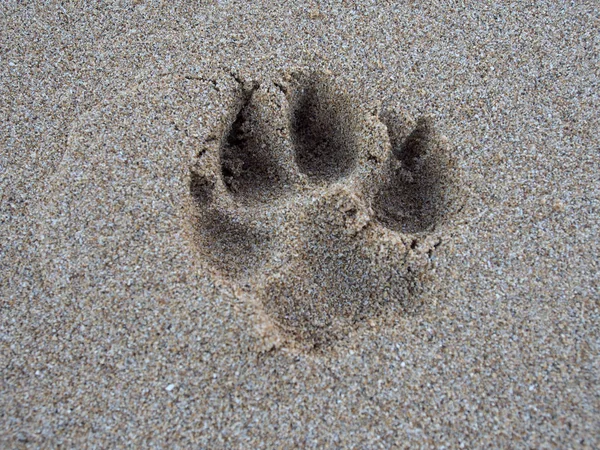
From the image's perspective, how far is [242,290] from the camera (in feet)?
4.49

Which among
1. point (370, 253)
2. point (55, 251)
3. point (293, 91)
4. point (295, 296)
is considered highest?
point (293, 91)

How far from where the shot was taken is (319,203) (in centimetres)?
146

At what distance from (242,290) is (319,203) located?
1.04ft

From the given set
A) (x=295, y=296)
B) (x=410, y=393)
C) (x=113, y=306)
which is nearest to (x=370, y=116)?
(x=295, y=296)

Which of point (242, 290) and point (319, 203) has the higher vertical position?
point (319, 203)

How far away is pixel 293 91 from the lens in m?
1.62

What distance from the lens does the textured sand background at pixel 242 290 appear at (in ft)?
4.14

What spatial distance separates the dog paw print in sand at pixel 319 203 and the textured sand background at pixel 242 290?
5 centimetres

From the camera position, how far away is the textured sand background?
1.26 meters

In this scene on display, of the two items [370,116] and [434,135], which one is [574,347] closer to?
[434,135]

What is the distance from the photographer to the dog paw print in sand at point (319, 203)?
1.40 meters

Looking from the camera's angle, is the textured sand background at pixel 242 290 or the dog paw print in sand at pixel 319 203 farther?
the dog paw print in sand at pixel 319 203

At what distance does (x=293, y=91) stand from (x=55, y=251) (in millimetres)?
814

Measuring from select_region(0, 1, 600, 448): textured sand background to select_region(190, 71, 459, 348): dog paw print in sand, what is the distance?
0.16 feet
